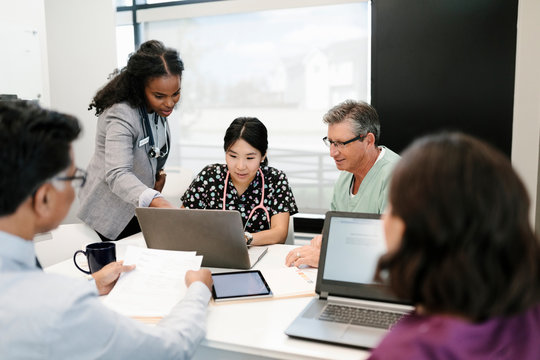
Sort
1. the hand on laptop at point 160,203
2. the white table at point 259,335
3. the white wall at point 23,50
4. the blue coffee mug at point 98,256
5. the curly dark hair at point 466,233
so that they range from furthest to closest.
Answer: the white wall at point 23,50 → the hand on laptop at point 160,203 → the blue coffee mug at point 98,256 → the white table at point 259,335 → the curly dark hair at point 466,233

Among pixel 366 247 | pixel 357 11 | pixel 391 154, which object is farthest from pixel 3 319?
pixel 357 11

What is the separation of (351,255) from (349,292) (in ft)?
0.33

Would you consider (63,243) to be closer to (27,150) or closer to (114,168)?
(114,168)

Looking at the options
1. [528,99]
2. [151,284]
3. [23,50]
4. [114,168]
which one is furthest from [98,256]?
[528,99]

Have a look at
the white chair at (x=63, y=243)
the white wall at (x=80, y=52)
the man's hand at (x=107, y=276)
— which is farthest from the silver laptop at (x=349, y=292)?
the white wall at (x=80, y=52)

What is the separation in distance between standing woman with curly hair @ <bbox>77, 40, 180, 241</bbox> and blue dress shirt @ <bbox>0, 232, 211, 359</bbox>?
1.00 meters

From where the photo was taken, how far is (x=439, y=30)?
2812 mm

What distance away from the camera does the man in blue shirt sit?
76 centimetres

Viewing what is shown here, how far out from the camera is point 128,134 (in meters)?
1.95

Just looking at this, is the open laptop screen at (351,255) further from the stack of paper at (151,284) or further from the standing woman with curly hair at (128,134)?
the standing woman with curly hair at (128,134)

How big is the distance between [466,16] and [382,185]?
154 centimetres

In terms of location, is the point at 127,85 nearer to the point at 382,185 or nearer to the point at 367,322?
the point at 382,185

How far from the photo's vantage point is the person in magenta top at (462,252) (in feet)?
1.80

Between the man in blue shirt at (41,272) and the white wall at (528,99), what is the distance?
2521 millimetres
